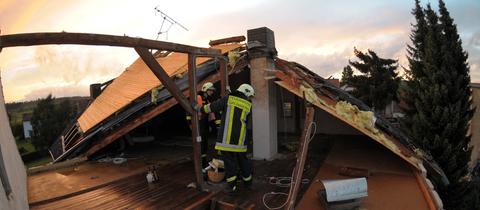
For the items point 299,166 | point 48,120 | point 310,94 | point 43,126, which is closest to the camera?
point 299,166

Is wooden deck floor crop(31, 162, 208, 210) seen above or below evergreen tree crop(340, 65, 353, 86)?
below

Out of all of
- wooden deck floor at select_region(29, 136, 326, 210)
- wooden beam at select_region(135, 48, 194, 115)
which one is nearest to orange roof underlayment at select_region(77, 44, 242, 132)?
wooden deck floor at select_region(29, 136, 326, 210)

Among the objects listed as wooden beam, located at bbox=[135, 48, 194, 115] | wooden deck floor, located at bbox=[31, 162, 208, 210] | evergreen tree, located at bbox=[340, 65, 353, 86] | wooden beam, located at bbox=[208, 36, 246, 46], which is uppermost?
evergreen tree, located at bbox=[340, 65, 353, 86]

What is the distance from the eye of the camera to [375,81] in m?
21.6

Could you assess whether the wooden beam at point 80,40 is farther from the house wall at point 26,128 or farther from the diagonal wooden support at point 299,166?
the house wall at point 26,128

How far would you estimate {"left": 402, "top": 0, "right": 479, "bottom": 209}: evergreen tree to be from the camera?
9.67 metres

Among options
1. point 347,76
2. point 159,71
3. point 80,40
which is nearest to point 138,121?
point 159,71

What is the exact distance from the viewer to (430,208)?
3.34 metres

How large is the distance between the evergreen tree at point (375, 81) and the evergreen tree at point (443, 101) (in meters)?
8.35

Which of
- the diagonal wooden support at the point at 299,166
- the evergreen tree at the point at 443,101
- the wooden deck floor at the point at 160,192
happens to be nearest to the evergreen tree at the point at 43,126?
the wooden deck floor at the point at 160,192

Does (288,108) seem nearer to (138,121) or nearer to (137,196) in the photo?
(138,121)

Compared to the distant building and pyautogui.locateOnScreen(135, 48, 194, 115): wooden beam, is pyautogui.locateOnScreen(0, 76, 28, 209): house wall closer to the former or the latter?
pyautogui.locateOnScreen(135, 48, 194, 115): wooden beam

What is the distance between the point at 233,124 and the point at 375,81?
837 inches

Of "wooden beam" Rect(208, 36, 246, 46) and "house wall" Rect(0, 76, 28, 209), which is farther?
Result: "wooden beam" Rect(208, 36, 246, 46)
